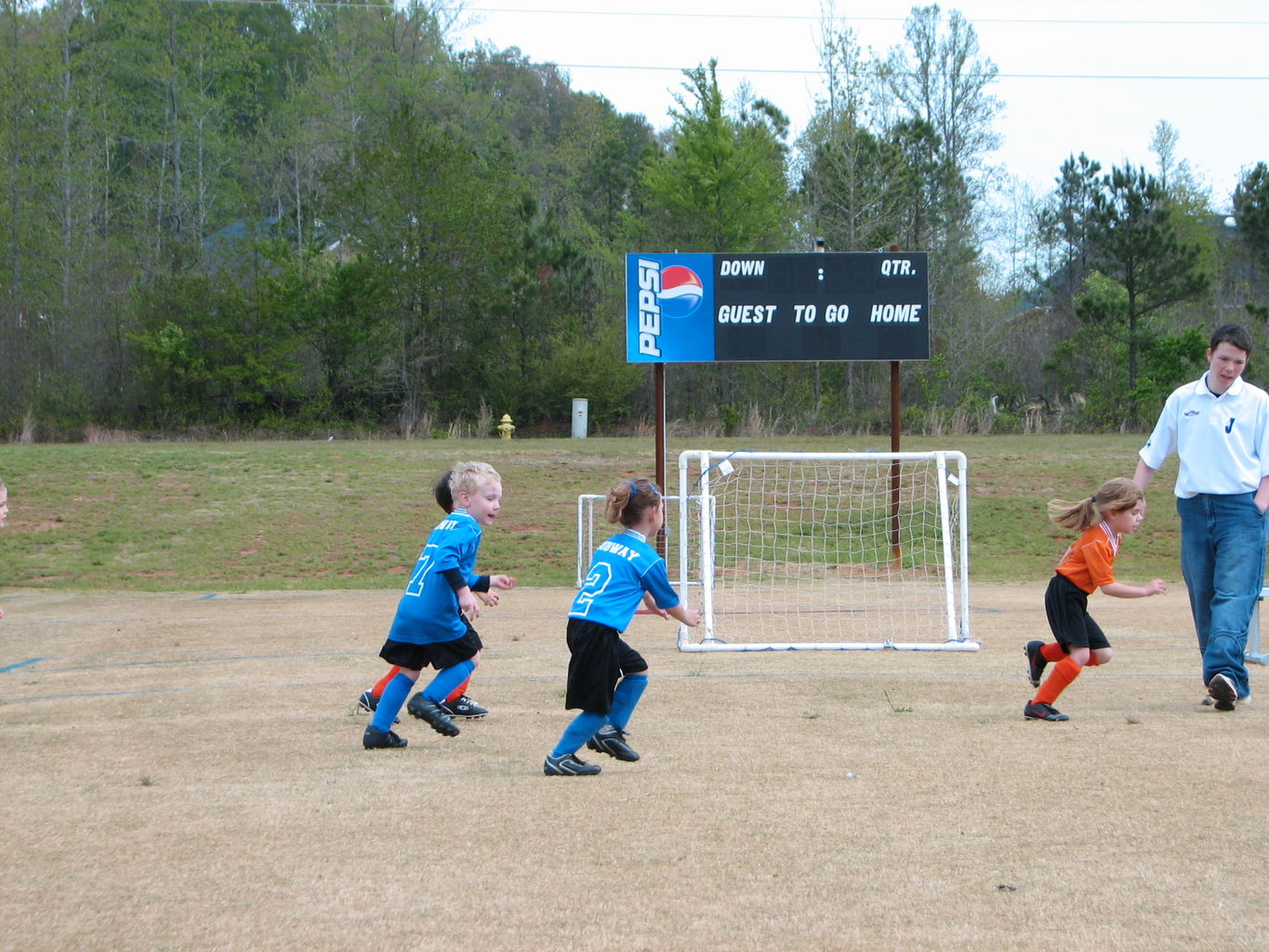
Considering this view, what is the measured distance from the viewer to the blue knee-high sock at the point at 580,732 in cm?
539

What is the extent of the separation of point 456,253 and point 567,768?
117ft

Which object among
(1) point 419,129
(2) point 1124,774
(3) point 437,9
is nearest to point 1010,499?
(2) point 1124,774

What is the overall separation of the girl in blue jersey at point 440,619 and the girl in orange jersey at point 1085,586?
288 centimetres

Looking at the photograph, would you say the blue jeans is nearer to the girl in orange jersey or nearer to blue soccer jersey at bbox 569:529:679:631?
the girl in orange jersey

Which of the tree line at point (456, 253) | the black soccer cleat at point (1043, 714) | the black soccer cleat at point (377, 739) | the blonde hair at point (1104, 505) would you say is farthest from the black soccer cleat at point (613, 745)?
the tree line at point (456, 253)

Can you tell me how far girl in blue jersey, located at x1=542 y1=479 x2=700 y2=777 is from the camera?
17.5ft

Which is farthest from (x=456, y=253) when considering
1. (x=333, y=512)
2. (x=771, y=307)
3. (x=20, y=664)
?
(x=20, y=664)

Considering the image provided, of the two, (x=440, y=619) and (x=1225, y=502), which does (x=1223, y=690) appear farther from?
(x=440, y=619)

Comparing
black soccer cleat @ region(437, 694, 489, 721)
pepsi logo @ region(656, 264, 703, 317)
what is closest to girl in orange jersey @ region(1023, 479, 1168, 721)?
black soccer cleat @ region(437, 694, 489, 721)

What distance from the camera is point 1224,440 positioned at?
6.67 metres

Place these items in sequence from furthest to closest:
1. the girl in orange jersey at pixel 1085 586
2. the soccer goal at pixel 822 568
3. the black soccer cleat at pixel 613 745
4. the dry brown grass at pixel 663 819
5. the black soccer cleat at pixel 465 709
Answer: the soccer goal at pixel 822 568 → the black soccer cleat at pixel 465 709 → the girl in orange jersey at pixel 1085 586 → the black soccer cleat at pixel 613 745 → the dry brown grass at pixel 663 819

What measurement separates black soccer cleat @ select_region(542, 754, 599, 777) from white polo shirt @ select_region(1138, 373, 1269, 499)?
3471 mm

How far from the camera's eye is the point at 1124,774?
5254 millimetres

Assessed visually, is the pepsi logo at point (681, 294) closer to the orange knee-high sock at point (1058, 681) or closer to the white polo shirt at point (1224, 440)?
the white polo shirt at point (1224, 440)
